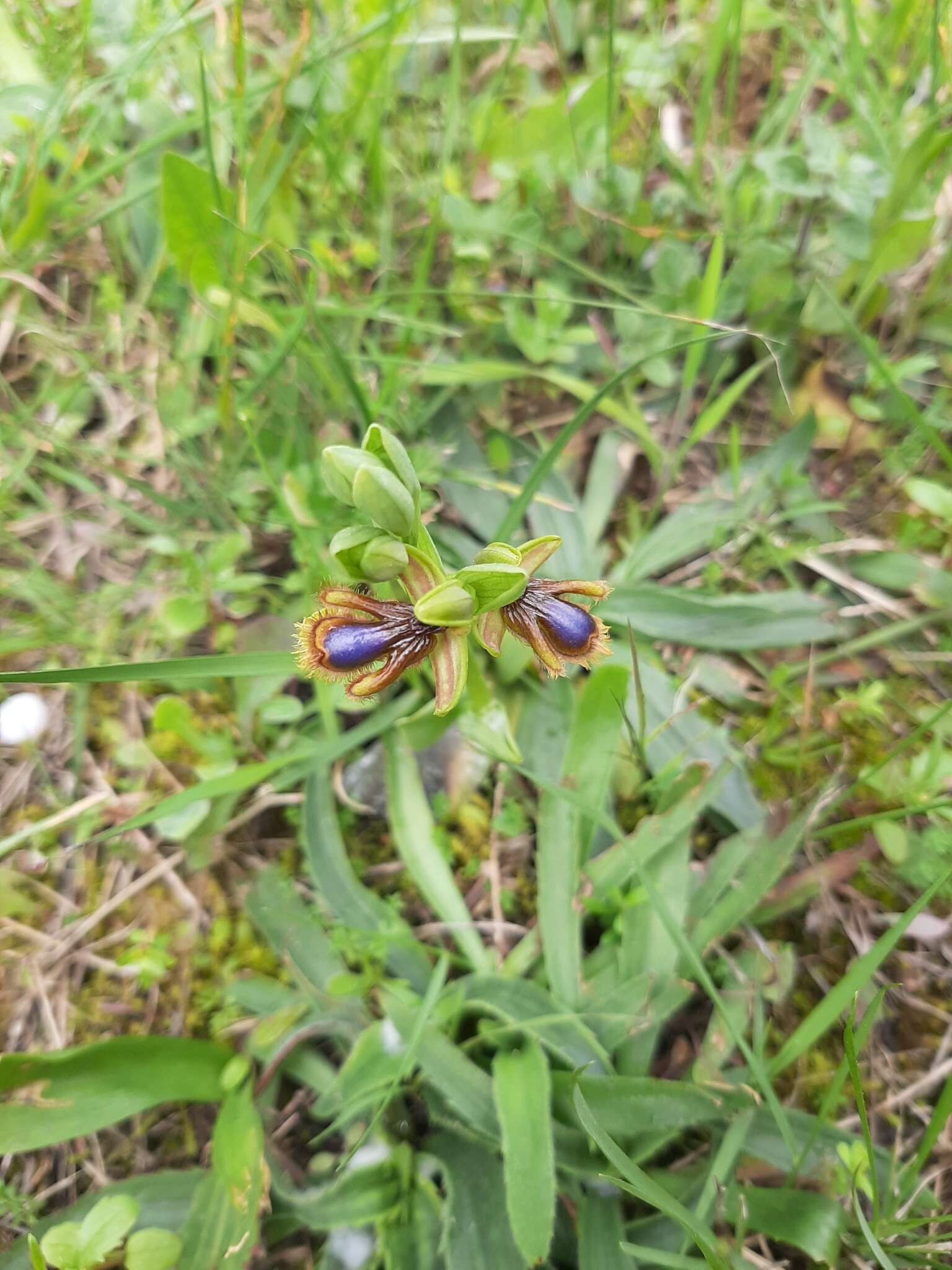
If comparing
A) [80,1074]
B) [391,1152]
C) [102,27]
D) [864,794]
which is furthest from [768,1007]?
[102,27]

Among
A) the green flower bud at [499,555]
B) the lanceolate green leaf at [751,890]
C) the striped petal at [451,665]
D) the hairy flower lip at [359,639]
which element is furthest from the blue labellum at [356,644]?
the lanceolate green leaf at [751,890]

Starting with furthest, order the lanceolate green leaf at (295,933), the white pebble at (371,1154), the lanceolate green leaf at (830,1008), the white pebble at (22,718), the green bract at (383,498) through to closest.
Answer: the white pebble at (22,718) < the lanceolate green leaf at (295,933) < the white pebble at (371,1154) < the lanceolate green leaf at (830,1008) < the green bract at (383,498)

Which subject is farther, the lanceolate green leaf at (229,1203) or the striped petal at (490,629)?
the lanceolate green leaf at (229,1203)

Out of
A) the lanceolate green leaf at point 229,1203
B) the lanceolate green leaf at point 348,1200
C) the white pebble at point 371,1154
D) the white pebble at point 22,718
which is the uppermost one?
the white pebble at point 22,718

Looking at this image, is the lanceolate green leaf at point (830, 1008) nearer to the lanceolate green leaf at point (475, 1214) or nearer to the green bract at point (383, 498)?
the lanceolate green leaf at point (475, 1214)

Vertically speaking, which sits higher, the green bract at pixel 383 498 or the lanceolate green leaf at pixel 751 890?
the green bract at pixel 383 498

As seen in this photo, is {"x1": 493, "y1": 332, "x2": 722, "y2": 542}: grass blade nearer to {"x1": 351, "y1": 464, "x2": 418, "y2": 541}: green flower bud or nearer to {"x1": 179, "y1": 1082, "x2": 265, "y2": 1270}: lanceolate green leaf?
{"x1": 351, "y1": 464, "x2": 418, "y2": 541}: green flower bud

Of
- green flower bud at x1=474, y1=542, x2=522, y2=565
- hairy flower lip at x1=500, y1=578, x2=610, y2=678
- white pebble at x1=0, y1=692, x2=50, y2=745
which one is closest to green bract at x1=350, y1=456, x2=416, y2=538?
green flower bud at x1=474, y1=542, x2=522, y2=565
